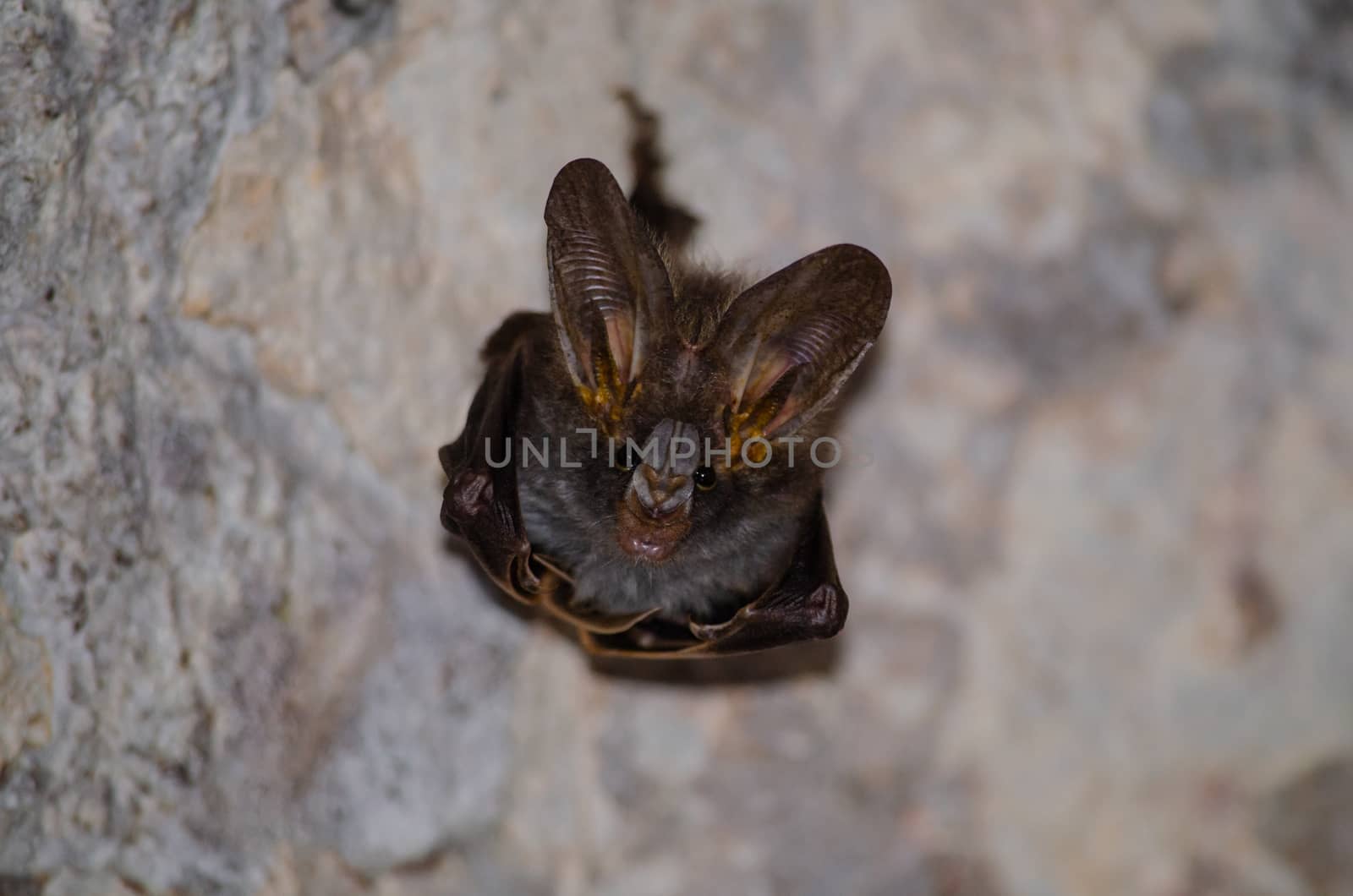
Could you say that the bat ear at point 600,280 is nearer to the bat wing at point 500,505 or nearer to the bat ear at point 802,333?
the bat ear at point 802,333

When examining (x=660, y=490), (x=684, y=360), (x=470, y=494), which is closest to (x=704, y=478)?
(x=660, y=490)

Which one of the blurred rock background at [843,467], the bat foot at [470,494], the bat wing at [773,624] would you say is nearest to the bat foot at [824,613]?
the bat wing at [773,624]

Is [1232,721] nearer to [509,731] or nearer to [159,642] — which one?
[509,731]

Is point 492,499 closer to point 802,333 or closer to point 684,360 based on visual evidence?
point 684,360

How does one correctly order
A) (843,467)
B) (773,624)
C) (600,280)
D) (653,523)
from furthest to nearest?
(843,467) → (773,624) → (653,523) → (600,280)

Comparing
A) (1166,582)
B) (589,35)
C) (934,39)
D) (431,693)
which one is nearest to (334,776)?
(431,693)

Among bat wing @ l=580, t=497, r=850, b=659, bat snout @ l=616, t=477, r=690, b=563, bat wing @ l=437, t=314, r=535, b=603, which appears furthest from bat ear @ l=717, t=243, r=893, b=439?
bat wing @ l=437, t=314, r=535, b=603

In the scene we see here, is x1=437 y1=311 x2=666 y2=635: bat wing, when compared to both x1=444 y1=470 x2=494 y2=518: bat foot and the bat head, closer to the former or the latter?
x1=444 y1=470 x2=494 y2=518: bat foot
